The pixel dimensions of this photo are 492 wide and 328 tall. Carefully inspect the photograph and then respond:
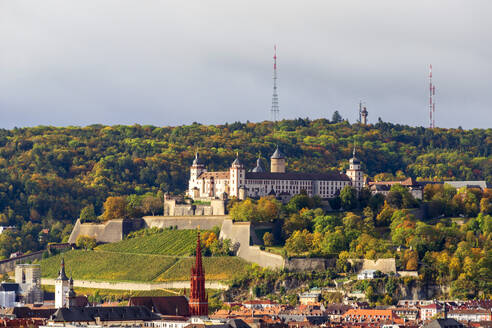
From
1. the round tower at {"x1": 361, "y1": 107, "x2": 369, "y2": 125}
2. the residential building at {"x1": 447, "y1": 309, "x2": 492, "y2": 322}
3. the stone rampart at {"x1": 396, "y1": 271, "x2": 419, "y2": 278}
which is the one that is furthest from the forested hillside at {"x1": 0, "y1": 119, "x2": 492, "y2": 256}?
the residential building at {"x1": 447, "y1": 309, "x2": 492, "y2": 322}

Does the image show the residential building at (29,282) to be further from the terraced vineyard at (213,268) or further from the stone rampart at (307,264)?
the stone rampart at (307,264)

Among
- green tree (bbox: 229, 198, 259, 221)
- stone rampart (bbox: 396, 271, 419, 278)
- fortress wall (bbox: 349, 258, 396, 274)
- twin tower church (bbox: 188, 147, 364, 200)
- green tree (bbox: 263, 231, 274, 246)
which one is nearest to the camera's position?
stone rampart (bbox: 396, 271, 419, 278)

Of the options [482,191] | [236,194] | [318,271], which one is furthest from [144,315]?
[482,191]

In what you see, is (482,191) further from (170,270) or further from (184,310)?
(184,310)

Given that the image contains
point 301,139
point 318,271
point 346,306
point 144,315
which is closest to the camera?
point 144,315

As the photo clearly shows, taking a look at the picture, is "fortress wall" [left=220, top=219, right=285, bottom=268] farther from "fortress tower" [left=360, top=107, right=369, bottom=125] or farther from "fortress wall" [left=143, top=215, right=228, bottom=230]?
"fortress tower" [left=360, top=107, right=369, bottom=125]

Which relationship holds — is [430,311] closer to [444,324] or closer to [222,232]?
[444,324]

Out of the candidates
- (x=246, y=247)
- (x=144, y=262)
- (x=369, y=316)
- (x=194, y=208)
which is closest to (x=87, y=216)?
(x=194, y=208)
